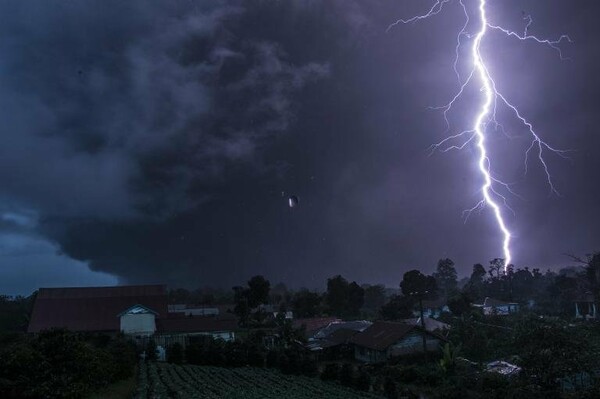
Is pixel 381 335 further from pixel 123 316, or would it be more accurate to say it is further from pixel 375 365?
pixel 123 316

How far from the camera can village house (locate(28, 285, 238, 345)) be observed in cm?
4488

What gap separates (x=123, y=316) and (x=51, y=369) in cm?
2723

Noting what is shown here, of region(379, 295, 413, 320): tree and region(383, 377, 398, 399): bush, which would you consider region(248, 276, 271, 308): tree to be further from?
region(383, 377, 398, 399): bush

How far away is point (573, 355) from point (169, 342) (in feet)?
106

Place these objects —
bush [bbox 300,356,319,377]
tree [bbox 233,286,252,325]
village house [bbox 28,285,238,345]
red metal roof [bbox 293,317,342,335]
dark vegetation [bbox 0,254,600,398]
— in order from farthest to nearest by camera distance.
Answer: tree [bbox 233,286,252,325], red metal roof [bbox 293,317,342,335], village house [bbox 28,285,238,345], bush [bbox 300,356,319,377], dark vegetation [bbox 0,254,600,398]

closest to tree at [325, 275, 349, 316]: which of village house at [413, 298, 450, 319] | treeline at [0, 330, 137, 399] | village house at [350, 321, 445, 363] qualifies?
village house at [413, 298, 450, 319]

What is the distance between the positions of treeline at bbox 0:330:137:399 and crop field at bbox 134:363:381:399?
235 cm

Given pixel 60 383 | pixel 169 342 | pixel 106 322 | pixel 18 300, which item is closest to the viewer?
pixel 60 383

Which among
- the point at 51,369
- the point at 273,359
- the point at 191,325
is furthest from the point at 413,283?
the point at 51,369

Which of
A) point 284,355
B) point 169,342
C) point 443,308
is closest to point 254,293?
point 169,342

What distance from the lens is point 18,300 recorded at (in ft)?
246

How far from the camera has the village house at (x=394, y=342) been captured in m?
37.5

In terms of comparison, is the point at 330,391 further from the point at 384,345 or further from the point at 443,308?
the point at 443,308

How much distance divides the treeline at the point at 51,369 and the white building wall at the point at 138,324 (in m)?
21.5
